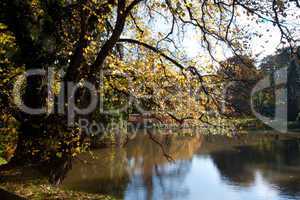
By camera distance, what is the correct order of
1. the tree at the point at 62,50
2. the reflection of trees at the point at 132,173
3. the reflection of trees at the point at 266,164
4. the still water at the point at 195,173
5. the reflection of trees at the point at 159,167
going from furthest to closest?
the reflection of trees at the point at 266,164 < the reflection of trees at the point at 132,173 < the reflection of trees at the point at 159,167 < the still water at the point at 195,173 < the tree at the point at 62,50

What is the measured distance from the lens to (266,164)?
25.4m

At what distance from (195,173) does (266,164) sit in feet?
15.4

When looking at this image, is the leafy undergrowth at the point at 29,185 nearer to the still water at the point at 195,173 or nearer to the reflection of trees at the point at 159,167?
the still water at the point at 195,173

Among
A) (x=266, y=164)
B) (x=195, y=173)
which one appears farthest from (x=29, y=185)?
(x=266, y=164)

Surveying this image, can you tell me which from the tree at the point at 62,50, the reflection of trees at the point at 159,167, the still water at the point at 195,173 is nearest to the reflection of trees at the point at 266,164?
the still water at the point at 195,173

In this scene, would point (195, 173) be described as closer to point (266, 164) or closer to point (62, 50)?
point (266, 164)

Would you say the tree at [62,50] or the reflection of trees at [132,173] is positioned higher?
the tree at [62,50]

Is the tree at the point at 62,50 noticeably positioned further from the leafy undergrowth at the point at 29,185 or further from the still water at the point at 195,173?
the still water at the point at 195,173

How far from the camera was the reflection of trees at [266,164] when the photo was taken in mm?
20547

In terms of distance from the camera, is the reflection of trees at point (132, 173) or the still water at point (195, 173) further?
the reflection of trees at point (132, 173)

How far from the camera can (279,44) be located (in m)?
6.49

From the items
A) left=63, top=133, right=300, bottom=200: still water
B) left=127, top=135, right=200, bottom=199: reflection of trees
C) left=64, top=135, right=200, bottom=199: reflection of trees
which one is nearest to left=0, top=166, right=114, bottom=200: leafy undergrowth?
left=63, top=133, right=300, bottom=200: still water

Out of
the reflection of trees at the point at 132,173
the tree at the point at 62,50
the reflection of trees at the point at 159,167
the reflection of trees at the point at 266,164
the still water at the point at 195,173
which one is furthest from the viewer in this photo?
the reflection of trees at the point at 266,164

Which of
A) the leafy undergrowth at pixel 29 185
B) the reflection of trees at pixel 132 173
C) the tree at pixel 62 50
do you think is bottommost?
the reflection of trees at pixel 132 173
